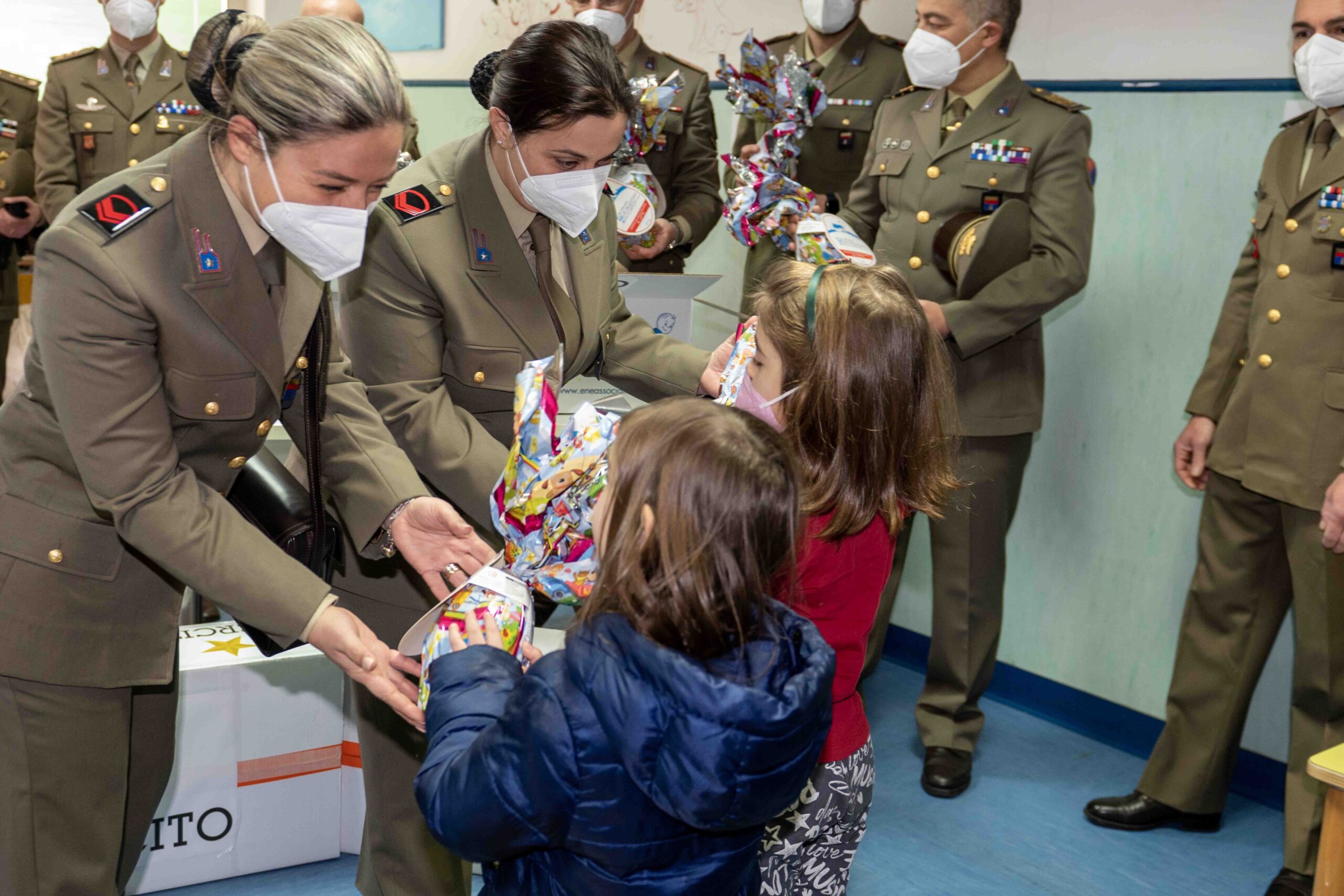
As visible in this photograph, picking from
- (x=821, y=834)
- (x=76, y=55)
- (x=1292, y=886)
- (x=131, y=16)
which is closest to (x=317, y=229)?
(x=821, y=834)

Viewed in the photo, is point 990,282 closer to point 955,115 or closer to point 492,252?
point 955,115

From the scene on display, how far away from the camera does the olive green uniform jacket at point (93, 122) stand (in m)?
4.73

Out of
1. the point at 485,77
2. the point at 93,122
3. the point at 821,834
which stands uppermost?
the point at 485,77

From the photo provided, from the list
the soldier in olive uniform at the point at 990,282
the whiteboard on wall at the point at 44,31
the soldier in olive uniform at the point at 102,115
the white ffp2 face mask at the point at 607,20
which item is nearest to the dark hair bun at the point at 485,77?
the soldier in olive uniform at the point at 990,282

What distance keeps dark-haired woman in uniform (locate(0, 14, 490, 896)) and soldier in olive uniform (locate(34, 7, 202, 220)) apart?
3.57 meters

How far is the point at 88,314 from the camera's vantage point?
54.7 inches

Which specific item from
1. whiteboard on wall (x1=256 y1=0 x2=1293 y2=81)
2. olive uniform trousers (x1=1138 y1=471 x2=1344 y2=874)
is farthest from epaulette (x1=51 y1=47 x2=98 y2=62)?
olive uniform trousers (x1=1138 y1=471 x2=1344 y2=874)

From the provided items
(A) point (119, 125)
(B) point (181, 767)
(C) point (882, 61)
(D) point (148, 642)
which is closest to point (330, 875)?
(B) point (181, 767)

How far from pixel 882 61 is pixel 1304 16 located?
4.57 ft

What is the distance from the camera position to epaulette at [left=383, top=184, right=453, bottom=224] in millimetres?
1872

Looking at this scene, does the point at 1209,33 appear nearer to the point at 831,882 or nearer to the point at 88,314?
the point at 831,882

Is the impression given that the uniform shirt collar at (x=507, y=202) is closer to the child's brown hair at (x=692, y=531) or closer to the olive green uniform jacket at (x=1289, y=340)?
the child's brown hair at (x=692, y=531)

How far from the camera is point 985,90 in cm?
321

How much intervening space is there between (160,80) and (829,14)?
285 cm
